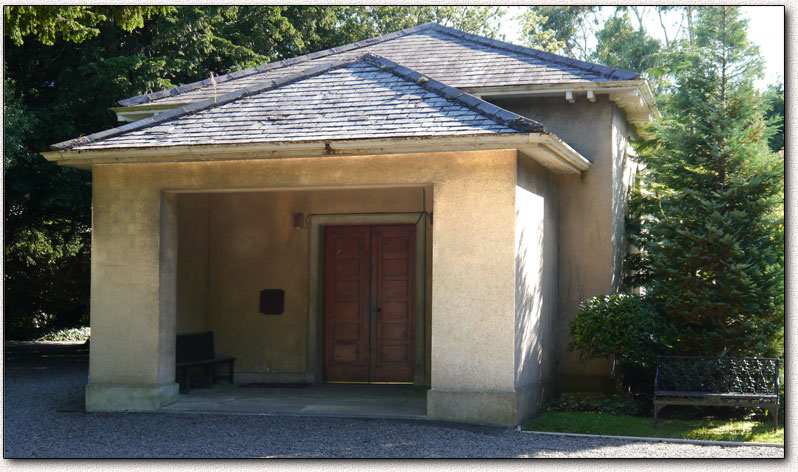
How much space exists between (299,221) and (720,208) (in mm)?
5993

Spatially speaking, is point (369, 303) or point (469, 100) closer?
point (469, 100)

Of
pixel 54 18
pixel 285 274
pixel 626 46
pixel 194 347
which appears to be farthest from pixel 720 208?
pixel 626 46

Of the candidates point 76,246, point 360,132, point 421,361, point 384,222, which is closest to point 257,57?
point 76,246

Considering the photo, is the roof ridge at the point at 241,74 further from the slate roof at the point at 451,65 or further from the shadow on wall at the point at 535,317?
the shadow on wall at the point at 535,317

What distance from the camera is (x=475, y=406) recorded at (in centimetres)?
937

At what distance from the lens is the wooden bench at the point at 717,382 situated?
950cm

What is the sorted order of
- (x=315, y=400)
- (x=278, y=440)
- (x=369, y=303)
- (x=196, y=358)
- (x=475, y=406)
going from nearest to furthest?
(x=278, y=440), (x=475, y=406), (x=315, y=400), (x=196, y=358), (x=369, y=303)

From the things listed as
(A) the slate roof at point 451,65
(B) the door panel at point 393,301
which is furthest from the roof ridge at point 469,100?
(B) the door panel at point 393,301

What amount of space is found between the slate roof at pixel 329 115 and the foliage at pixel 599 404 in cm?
373

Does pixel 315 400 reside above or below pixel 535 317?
below

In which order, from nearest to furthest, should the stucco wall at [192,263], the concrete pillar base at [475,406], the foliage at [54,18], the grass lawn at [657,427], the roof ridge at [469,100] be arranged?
the roof ridge at [469,100]
the grass lawn at [657,427]
the concrete pillar base at [475,406]
the foliage at [54,18]
the stucco wall at [192,263]

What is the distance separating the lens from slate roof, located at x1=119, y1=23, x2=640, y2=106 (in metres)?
11.9

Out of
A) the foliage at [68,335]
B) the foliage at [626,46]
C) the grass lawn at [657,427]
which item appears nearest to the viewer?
the grass lawn at [657,427]

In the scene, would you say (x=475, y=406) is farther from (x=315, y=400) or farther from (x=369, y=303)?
(x=369, y=303)
